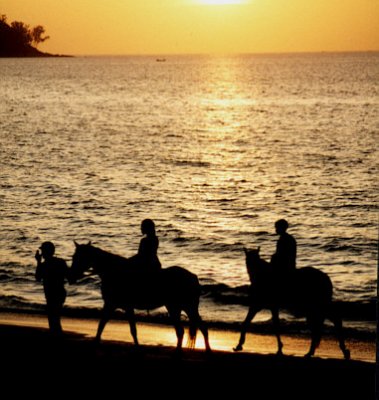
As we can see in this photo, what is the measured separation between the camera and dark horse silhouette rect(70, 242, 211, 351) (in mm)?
14930

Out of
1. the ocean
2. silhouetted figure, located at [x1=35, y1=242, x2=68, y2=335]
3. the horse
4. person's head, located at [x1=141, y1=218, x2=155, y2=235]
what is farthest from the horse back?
the ocean

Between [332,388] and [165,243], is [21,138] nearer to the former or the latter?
[165,243]

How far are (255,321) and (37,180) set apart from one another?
118 ft

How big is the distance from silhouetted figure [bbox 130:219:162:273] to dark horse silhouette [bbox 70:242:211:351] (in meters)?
0.11

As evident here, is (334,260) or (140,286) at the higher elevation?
(140,286)

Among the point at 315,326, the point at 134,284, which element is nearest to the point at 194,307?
the point at 134,284

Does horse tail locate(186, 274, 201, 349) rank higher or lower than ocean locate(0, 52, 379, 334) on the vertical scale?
higher

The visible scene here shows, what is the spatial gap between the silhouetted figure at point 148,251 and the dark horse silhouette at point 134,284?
11 cm

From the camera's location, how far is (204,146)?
263 ft

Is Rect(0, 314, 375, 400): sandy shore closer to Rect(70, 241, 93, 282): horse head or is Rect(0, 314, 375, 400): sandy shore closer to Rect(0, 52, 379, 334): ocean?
Rect(70, 241, 93, 282): horse head

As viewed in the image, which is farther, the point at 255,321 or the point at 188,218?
the point at 188,218

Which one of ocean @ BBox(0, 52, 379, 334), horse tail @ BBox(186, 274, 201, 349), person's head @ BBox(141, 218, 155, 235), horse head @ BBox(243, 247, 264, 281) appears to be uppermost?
person's head @ BBox(141, 218, 155, 235)

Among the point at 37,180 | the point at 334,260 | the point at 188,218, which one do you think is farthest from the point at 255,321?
the point at 37,180

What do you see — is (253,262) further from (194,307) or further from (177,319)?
(177,319)
